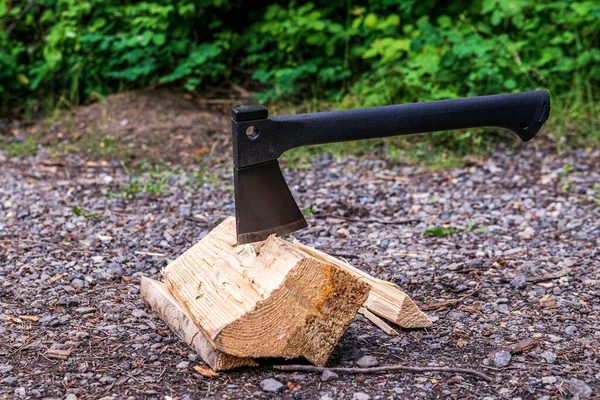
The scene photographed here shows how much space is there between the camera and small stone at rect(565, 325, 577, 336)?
2.75 m

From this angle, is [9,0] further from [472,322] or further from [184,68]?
[472,322]

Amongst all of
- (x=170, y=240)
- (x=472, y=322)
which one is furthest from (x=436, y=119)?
(x=170, y=240)

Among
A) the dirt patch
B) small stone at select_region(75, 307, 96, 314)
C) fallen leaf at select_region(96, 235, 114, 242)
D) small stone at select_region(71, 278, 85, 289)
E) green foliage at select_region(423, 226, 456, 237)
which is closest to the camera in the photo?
small stone at select_region(75, 307, 96, 314)

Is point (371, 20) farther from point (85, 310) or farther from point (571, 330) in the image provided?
point (85, 310)

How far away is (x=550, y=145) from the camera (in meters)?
5.39

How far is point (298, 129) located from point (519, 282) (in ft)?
4.77

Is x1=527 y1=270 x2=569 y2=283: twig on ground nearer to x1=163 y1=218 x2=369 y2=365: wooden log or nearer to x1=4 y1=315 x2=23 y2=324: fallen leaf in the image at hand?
x1=163 y1=218 x2=369 y2=365: wooden log

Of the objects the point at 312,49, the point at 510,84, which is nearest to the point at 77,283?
the point at 510,84

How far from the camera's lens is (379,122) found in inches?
95.9

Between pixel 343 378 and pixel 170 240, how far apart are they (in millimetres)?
1704

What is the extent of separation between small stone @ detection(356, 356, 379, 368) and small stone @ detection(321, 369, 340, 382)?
13 cm

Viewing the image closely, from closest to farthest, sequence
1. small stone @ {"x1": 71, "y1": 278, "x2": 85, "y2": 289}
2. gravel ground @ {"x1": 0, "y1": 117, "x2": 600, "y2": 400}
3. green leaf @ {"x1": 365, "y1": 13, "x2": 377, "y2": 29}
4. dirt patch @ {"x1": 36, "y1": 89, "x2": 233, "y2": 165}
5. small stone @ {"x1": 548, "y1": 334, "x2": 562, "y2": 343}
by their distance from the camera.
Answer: gravel ground @ {"x1": 0, "y1": 117, "x2": 600, "y2": 400} → small stone @ {"x1": 548, "y1": 334, "x2": 562, "y2": 343} → small stone @ {"x1": 71, "y1": 278, "x2": 85, "y2": 289} → dirt patch @ {"x1": 36, "y1": 89, "x2": 233, "y2": 165} → green leaf @ {"x1": 365, "y1": 13, "x2": 377, "y2": 29}

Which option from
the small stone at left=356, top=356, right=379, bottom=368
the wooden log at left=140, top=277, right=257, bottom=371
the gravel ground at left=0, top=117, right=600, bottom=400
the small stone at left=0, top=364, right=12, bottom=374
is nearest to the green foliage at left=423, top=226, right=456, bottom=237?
the gravel ground at left=0, top=117, right=600, bottom=400

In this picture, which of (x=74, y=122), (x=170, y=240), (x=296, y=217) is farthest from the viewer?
(x=74, y=122)
